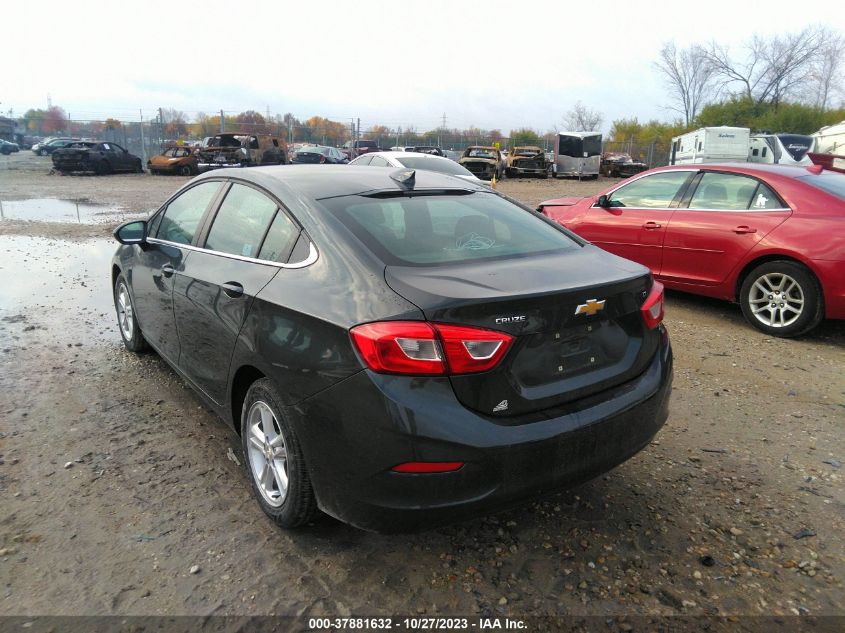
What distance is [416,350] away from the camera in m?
2.21

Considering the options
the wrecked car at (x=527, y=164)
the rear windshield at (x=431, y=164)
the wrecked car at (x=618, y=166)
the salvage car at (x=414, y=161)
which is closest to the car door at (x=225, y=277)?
the salvage car at (x=414, y=161)

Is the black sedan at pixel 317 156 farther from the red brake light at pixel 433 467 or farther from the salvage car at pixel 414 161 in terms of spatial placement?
the red brake light at pixel 433 467

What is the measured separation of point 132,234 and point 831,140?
80.6 feet

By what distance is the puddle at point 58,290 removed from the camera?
5660 millimetres

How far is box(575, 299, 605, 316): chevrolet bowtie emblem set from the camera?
2.48 metres

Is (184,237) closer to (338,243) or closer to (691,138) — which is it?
(338,243)

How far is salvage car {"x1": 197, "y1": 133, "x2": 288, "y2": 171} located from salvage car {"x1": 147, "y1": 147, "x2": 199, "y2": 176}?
0.61 m

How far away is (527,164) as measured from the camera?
32.9 metres

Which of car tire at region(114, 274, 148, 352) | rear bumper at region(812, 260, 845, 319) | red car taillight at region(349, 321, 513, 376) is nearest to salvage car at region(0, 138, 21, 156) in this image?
car tire at region(114, 274, 148, 352)

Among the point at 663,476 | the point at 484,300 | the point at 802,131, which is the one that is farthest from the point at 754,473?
the point at 802,131

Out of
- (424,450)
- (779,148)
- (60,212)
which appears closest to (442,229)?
(424,450)

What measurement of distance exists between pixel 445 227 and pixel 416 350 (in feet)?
3.31

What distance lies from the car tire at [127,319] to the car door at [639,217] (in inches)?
190

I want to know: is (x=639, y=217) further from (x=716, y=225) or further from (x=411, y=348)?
(x=411, y=348)
